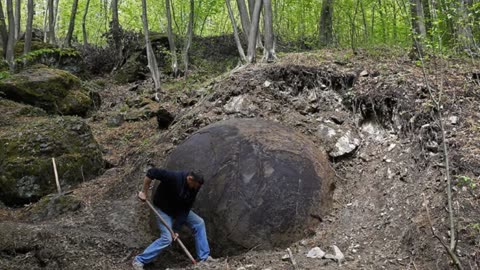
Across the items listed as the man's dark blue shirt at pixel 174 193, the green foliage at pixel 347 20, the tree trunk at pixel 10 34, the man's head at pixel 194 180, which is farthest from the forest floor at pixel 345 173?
the tree trunk at pixel 10 34

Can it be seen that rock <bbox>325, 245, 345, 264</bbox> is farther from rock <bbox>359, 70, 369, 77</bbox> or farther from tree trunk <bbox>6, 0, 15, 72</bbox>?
tree trunk <bbox>6, 0, 15, 72</bbox>

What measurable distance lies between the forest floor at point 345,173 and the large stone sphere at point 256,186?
21 centimetres

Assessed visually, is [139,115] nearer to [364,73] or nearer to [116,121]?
[116,121]

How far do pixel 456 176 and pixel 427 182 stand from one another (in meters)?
0.40

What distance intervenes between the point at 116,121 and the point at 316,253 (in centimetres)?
682

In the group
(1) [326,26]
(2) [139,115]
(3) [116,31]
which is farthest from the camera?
(3) [116,31]

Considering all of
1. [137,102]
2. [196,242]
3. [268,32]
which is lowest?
[196,242]

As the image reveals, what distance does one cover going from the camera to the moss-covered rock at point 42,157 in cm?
679

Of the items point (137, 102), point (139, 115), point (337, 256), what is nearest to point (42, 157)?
point (139, 115)

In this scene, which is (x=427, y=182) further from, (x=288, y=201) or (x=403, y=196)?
(x=288, y=201)

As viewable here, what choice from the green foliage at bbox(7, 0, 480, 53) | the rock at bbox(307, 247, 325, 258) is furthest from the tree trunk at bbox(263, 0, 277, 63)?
the rock at bbox(307, 247, 325, 258)

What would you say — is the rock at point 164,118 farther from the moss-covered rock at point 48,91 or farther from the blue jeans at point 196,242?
the blue jeans at point 196,242

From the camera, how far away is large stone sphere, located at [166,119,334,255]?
16.0 ft

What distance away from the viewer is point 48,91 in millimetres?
10180
